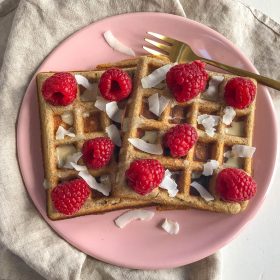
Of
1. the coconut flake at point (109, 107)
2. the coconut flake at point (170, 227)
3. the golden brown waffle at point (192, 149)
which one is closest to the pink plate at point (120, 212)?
the coconut flake at point (170, 227)

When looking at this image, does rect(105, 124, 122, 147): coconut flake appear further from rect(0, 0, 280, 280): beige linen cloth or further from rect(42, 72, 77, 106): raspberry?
rect(0, 0, 280, 280): beige linen cloth

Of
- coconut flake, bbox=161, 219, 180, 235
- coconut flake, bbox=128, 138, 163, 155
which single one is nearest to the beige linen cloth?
coconut flake, bbox=161, 219, 180, 235

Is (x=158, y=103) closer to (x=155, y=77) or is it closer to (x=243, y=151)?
(x=155, y=77)

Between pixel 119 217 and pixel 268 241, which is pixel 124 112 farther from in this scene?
pixel 268 241

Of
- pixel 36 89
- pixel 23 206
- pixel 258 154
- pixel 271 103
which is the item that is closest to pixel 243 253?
pixel 258 154

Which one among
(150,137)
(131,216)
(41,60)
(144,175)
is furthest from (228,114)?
(41,60)

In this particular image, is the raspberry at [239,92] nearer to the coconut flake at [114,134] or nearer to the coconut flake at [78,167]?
the coconut flake at [114,134]
